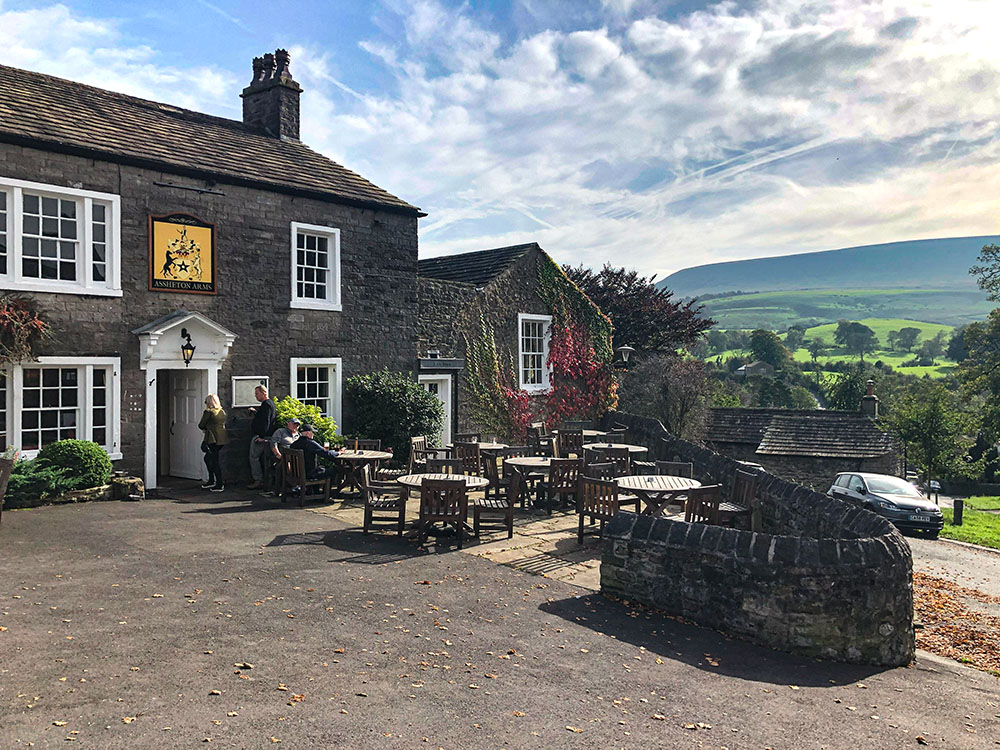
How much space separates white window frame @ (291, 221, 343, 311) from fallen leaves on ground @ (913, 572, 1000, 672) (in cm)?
1180

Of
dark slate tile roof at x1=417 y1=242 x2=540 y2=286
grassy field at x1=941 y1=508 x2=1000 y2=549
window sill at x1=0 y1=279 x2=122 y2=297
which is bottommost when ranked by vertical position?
grassy field at x1=941 y1=508 x2=1000 y2=549

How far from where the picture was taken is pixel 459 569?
869 centimetres

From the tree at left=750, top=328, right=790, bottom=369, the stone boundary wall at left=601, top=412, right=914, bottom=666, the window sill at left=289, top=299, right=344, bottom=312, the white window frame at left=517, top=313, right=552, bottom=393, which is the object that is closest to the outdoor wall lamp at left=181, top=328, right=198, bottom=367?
the window sill at left=289, top=299, right=344, bottom=312

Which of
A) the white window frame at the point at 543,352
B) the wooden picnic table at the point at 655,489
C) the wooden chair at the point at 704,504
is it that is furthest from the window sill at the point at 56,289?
the white window frame at the point at 543,352

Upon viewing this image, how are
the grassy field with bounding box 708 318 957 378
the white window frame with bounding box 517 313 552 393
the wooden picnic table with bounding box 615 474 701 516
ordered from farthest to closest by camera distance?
1. the grassy field with bounding box 708 318 957 378
2. the white window frame with bounding box 517 313 552 393
3. the wooden picnic table with bounding box 615 474 701 516

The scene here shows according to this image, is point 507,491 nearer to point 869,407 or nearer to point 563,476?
point 563,476

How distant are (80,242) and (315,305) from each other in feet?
14.9

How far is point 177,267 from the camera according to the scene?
13766 mm

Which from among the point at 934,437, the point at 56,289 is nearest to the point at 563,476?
the point at 56,289

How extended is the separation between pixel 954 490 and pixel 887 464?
21827 millimetres

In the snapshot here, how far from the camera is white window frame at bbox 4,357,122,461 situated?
12.0 m

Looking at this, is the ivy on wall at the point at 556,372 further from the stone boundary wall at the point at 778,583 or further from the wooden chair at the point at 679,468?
the stone boundary wall at the point at 778,583

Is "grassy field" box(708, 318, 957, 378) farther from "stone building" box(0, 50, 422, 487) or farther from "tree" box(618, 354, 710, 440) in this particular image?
"stone building" box(0, 50, 422, 487)

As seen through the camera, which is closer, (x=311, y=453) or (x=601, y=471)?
(x=601, y=471)
